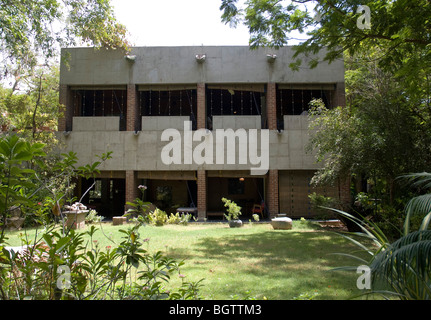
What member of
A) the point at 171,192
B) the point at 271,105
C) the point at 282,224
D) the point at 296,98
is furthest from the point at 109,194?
the point at 296,98

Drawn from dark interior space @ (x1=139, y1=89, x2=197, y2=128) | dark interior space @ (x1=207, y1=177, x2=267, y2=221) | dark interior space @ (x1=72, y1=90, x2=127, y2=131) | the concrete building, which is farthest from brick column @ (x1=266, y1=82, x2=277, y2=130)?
dark interior space @ (x1=72, y1=90, x2=127, y2=131)

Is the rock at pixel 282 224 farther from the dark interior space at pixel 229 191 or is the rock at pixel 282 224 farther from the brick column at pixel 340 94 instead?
the dark interior space at pixel 229 191

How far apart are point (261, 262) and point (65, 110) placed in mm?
13409

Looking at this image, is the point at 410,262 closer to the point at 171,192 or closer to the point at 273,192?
the point at 273,192

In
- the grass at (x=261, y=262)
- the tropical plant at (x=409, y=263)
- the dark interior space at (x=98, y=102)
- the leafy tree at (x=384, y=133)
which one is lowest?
the grass at (x=261, y=262)

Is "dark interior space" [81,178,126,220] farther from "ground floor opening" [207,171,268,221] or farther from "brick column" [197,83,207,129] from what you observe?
"brick column" [197,83,207,129]

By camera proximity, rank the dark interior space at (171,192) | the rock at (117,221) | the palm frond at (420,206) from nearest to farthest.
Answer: the palm frond at (420,206)
the rock at (117,221)
the dark interior space at (171,192)

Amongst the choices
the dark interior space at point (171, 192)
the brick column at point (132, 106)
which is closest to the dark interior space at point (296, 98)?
the dark interior space at point (171, 192)

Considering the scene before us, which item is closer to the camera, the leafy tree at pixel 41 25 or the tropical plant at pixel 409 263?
the tropical plant at pixel 409 263

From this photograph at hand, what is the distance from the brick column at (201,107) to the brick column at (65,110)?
6.76 m

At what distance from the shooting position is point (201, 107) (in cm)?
1548

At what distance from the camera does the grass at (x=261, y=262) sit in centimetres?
454
